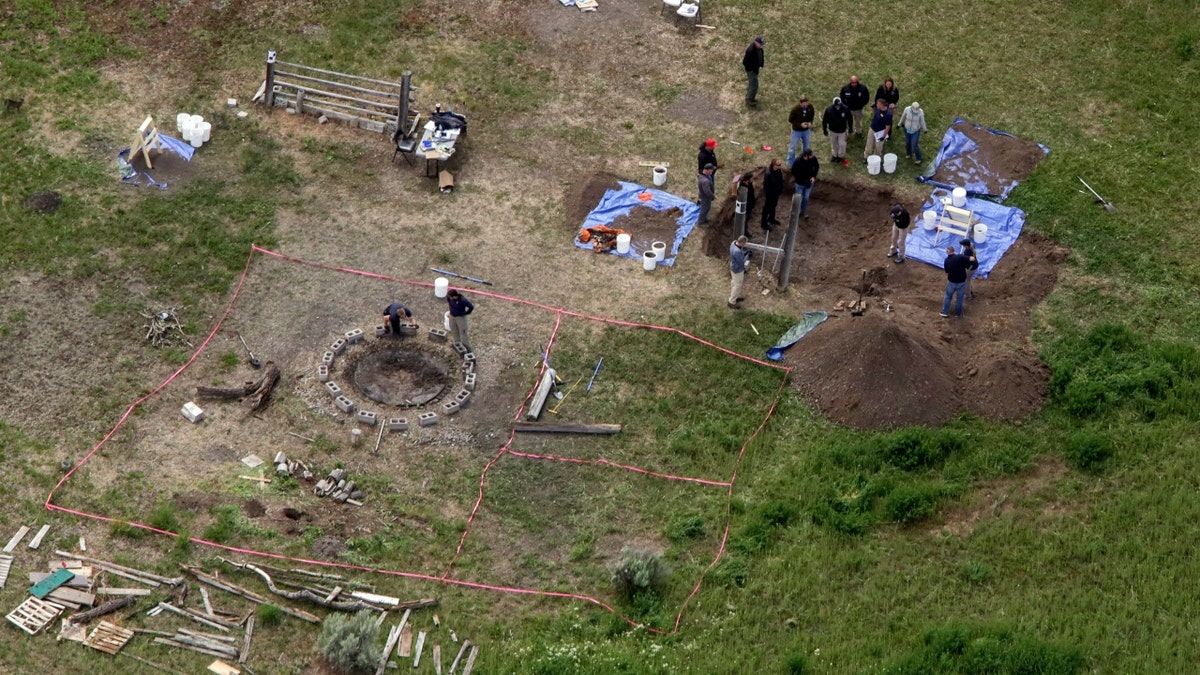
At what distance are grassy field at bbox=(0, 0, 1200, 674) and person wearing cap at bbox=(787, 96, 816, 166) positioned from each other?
45.1 inches

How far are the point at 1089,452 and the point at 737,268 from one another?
270 inches

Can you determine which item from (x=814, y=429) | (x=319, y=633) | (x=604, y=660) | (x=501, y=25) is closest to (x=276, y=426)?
(x=319, y=633)

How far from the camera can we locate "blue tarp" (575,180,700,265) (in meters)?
27.9

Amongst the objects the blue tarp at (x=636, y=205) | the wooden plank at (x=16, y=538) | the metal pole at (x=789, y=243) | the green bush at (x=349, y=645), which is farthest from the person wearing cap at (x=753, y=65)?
the wooden plank at (x=16, y=538)

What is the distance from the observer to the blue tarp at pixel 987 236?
27.1 metres

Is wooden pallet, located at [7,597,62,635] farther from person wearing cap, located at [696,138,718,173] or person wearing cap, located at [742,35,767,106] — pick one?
person wearing cap, located at [742,35,767,106]

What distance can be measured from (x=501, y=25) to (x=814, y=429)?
1449 centimetres

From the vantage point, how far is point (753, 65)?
30656mm

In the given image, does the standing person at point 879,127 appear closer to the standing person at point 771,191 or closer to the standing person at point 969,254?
the standing person at point 771,191

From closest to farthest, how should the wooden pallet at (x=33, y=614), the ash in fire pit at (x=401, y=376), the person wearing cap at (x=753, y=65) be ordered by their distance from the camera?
the wooden pallet at (x=33, y=614)
the ash in fire pit at (x=401, y=376)
the person wearing cap at (x=753, y=65)

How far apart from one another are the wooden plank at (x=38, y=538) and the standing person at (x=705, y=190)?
1319cm

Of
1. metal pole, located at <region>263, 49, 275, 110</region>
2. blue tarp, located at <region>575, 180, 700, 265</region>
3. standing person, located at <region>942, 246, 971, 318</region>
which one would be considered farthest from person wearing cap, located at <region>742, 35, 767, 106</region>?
metal pole, located at <region>263, 49, 275, 110</region>

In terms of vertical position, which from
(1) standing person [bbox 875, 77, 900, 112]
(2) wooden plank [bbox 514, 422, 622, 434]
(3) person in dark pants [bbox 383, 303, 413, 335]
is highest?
(1) standing person [bbox 875, 77, 900, 112]

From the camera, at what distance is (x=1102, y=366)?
24.1m
